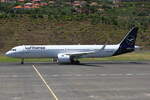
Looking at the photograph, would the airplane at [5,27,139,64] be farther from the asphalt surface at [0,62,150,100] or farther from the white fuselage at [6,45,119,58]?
the asphalt surface at [0,62,150,100]

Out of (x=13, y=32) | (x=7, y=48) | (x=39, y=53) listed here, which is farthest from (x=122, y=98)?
(x=13, y=32)

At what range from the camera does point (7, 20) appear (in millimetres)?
121375

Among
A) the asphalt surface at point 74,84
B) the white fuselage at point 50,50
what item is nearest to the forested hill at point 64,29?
the white fuselage at point 50,50

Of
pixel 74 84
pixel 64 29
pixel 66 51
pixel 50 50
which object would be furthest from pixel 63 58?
pixel 64 29

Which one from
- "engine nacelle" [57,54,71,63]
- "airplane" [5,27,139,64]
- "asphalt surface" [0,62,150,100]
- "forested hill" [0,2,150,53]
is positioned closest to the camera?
"asphalt surface" [0,62,150,100]

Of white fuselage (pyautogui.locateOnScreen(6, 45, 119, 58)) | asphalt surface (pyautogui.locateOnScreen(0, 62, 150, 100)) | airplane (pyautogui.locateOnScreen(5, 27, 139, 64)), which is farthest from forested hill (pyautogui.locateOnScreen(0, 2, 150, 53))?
asphalt surface (pyautogui.locateOnScreen(0, 62, 150, 100))

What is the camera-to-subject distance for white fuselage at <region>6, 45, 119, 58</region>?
68312 millimetres

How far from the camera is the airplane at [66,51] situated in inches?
2687

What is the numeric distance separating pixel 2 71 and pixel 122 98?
24893 millimetres

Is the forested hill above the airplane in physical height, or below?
below

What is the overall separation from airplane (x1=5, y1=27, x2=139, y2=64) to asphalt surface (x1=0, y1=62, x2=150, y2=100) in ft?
38.8

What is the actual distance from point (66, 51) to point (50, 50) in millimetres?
2535

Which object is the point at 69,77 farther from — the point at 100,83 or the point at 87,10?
the point at 87,10

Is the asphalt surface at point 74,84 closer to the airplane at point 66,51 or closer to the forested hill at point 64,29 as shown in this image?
the airplane at point 66,51
